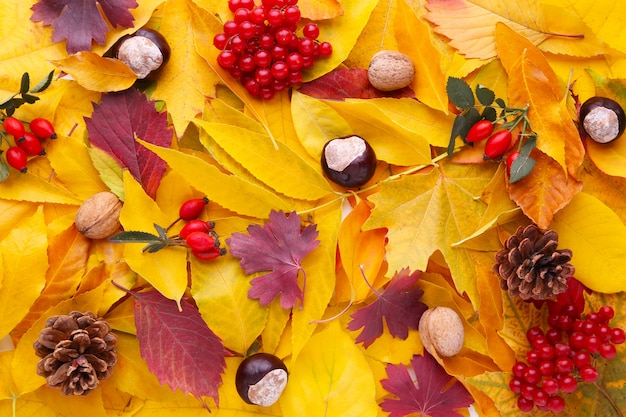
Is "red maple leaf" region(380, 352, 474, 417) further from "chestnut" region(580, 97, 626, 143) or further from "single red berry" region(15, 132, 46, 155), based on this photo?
"single red berry" region(15, 132, 46, 155)

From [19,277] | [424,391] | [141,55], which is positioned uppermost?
[141,55]

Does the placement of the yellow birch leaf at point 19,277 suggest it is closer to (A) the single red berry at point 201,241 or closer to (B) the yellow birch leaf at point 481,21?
(A) the single red berry at point 201,241

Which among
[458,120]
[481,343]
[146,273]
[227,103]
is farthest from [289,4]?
[481,343]

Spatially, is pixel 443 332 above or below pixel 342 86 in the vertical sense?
below

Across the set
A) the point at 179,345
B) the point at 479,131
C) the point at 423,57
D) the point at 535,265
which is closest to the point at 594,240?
the point at 535,265

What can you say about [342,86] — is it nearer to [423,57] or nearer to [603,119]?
[423,57]

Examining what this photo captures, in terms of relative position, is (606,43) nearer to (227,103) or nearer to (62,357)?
(227,103)
